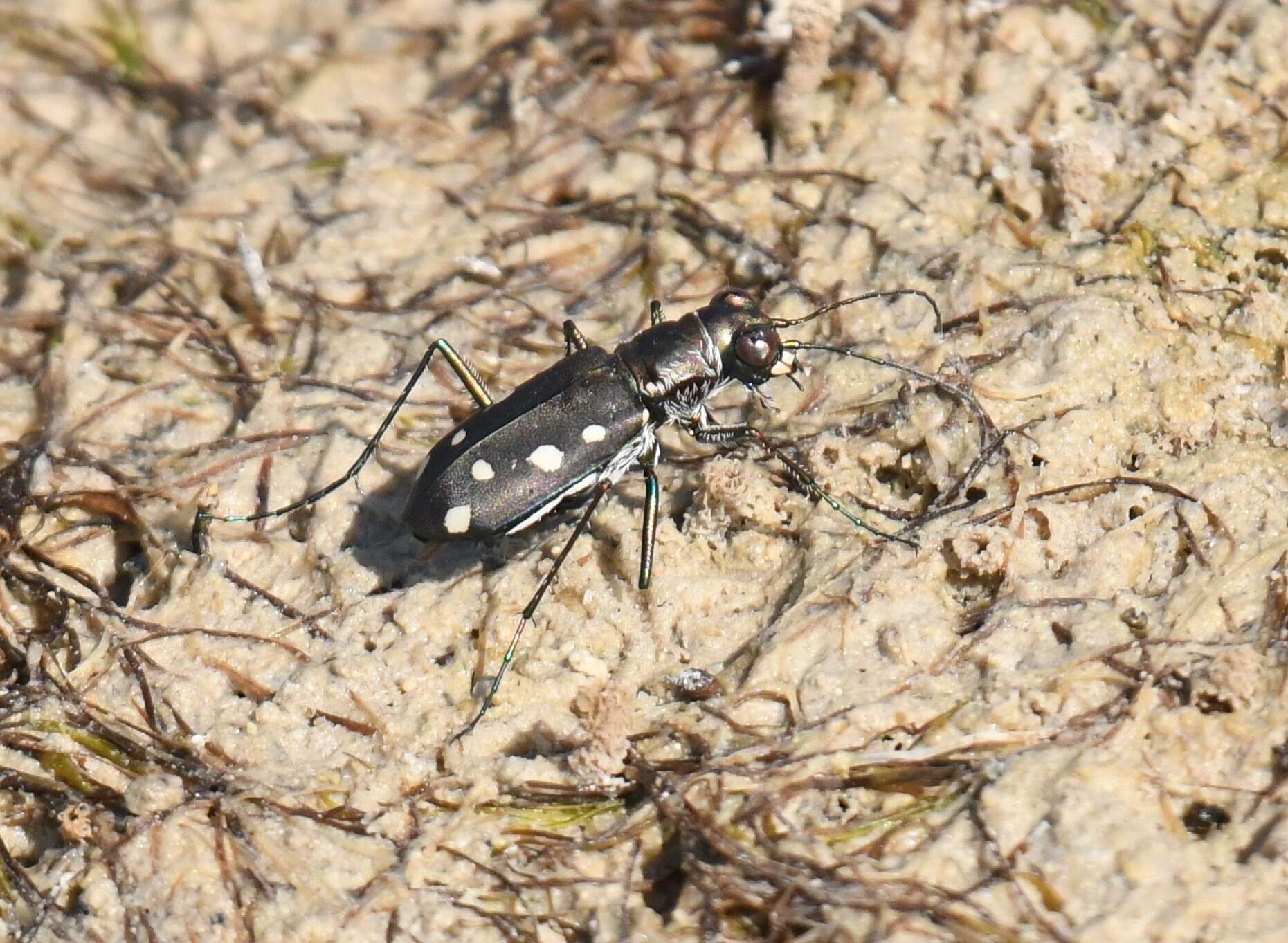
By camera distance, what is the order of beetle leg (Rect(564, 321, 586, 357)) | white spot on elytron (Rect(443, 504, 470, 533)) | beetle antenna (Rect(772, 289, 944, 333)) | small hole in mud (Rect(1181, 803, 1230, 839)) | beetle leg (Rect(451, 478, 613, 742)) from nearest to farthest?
small hole in mud (Rect(1181, 803, 1230, 839))
beetle leg (Rect(451, 478, 613, 742))
white spot on elytron (Rect(443, 504, 470, 533))
beetle antenna (Rect(772, 289, 944, 333))
beetle leg (Rect(564, 321, 586, 357))

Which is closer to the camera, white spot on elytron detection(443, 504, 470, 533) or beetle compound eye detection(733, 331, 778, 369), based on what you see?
white spot on elytron detection(443, 504, 470, 533)

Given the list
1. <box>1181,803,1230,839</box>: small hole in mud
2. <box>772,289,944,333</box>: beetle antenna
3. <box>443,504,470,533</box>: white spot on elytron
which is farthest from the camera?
<box>772,289,944,333</box>: beetle antenna

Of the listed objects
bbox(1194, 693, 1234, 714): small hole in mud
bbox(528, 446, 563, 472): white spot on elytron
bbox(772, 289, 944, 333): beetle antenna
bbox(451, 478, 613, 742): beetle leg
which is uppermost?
bbox(772, 289, 944, 333): beetle antenna

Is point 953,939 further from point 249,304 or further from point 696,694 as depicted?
point 249,304

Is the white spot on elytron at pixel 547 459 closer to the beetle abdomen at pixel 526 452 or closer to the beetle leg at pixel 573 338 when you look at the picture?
the beetle abdomen at pixel 526 452

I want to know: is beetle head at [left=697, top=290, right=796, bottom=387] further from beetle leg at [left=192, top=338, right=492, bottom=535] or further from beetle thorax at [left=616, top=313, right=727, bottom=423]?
beetle leg at [left=192, top=338, right=492, bottom=535]

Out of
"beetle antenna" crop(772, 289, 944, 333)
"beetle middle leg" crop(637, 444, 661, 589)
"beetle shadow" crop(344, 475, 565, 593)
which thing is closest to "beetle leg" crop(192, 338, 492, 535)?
"beetle shadow" crop(344, 475, 565, 593)
